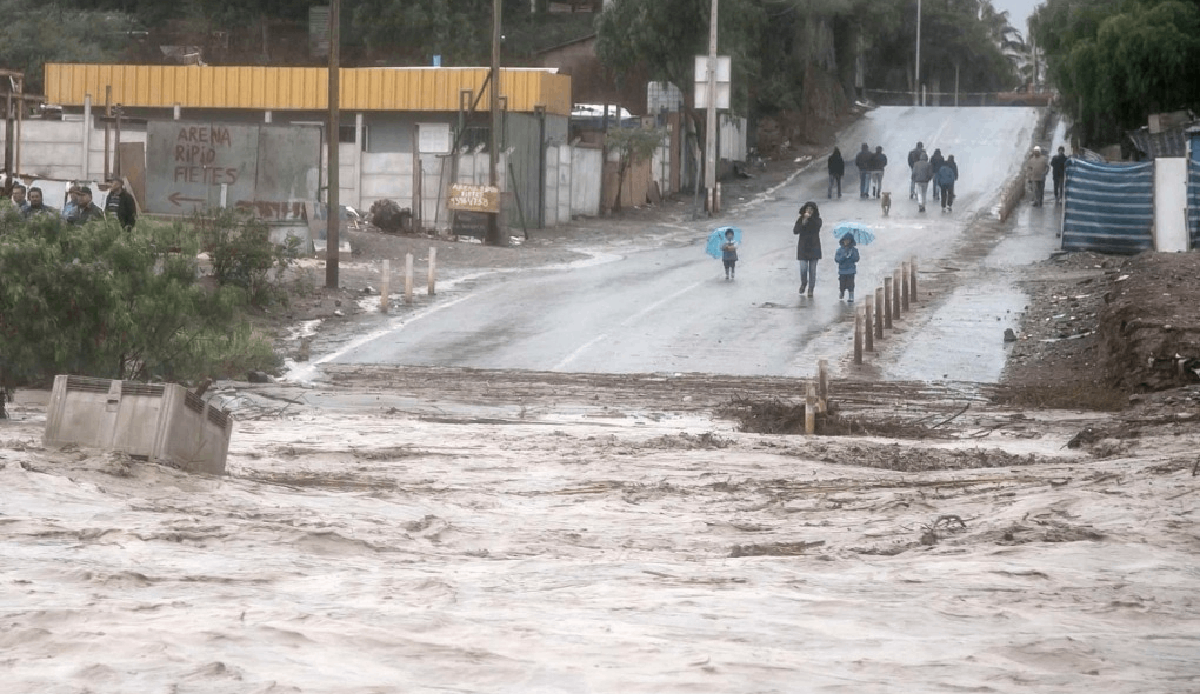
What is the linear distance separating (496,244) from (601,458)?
78.1 ft

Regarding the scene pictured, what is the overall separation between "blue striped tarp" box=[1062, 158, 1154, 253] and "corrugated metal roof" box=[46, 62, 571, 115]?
1475cm

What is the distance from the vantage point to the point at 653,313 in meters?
25.3

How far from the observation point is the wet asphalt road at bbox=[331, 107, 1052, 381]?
20.8m

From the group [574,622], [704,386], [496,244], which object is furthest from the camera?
[496,244]

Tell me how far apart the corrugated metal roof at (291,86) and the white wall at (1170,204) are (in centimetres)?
1672

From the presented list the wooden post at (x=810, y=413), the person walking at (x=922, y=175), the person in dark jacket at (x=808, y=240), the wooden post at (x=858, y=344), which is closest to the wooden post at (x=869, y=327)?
the wooden post at (x=858, y=344)

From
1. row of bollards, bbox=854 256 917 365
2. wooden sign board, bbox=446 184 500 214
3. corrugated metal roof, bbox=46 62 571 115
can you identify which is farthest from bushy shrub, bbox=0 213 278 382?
corrugated metal roof, bbox=46 62 571 115

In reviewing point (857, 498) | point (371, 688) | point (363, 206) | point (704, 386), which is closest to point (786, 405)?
point (704, 386)

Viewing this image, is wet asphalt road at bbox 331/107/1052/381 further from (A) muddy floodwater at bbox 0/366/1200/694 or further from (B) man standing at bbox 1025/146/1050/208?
(A) muddy floodwater at bbox 0/366/1200/694

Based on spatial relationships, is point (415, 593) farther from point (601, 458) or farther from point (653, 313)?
point (653, 313)

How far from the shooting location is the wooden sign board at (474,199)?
3647 centimetres

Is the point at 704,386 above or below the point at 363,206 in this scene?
below

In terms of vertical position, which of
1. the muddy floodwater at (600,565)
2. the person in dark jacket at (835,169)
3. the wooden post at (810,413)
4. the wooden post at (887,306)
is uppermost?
the person in dark jacket at (835,169)

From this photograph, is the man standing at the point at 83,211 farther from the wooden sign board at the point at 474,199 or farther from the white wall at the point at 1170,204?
the white wall at the point at 1170,204
